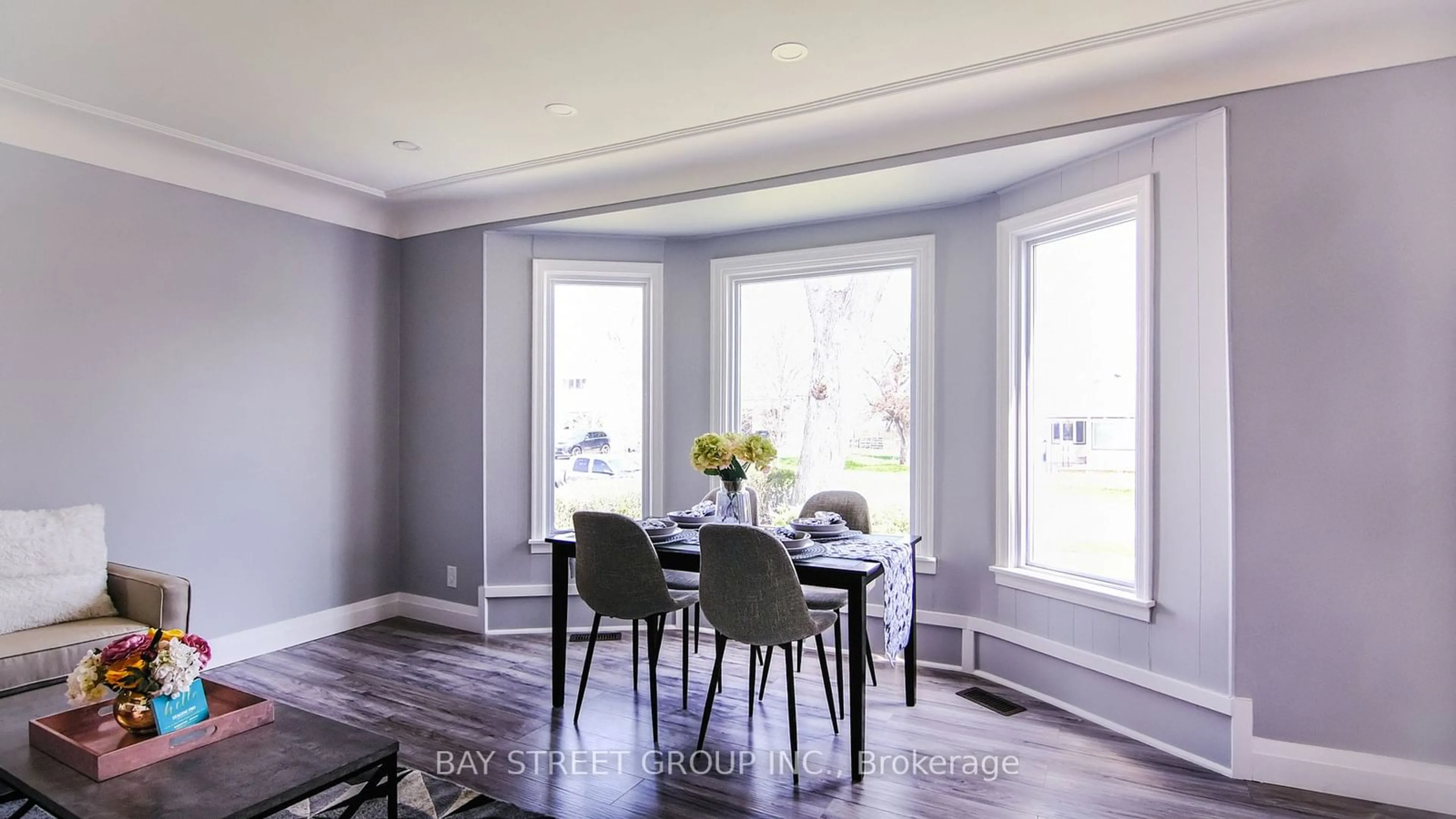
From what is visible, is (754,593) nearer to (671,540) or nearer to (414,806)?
(671,540)

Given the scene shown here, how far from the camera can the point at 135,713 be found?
6.50ft

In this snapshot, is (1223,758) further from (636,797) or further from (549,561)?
(549,561)

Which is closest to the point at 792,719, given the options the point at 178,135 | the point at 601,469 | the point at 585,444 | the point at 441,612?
the point at 601,469

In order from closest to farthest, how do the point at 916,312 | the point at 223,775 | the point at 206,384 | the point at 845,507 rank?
1. the point at 223,775
2. the point at 845,507
3. the point at 206,384
4. the point at 916,312

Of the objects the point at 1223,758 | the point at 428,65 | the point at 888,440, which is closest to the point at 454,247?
the point at 428,65

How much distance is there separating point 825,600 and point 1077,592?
3.71 ft

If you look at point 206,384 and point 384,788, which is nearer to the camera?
point 384,788

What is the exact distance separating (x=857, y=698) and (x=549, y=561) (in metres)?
2.58

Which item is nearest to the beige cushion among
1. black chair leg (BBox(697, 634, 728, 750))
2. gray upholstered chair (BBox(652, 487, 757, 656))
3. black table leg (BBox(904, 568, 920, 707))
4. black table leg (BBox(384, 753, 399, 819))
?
black table leg (BBox(384, 753, 399, 819))

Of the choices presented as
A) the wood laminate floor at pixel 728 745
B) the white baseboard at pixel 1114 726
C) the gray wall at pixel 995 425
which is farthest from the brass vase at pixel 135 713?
the white baseboard at pixel 1114 726

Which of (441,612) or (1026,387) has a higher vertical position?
(1026,387)

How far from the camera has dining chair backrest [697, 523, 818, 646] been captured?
2.66 m

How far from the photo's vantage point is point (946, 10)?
96.8 inches

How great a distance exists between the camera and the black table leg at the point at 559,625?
336 centimetres
